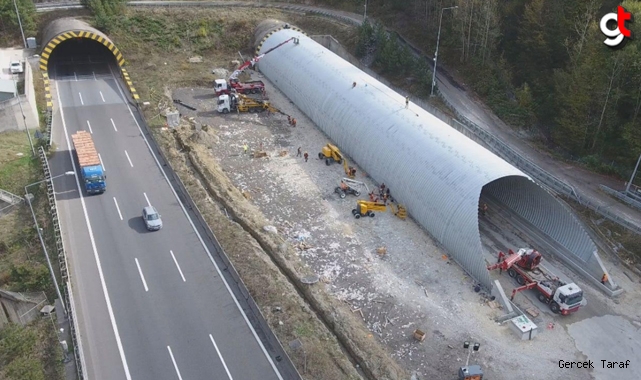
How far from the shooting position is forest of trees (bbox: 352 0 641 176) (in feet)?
135

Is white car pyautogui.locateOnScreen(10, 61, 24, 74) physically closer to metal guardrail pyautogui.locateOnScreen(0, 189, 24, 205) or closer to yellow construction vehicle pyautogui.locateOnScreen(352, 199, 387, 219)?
metal guardrail pyautogui.locateOnScreen(0, 189, 24, 205)

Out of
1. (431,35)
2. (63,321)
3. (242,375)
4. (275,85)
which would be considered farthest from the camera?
(431,35)

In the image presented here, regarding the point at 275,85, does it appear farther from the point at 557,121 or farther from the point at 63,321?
the point at 63,321

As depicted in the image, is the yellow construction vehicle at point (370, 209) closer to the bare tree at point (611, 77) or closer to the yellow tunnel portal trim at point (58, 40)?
the bare tree at point (611, 77)

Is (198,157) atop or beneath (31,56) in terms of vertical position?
beneath

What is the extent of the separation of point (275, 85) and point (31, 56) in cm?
2906

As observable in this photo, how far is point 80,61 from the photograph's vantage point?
202ft

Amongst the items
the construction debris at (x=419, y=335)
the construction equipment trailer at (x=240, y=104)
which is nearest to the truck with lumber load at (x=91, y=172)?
the construction equipment trailer at (x=240, y=104)

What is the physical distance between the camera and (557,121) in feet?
150

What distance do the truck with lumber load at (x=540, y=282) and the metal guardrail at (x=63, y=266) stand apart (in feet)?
76.6

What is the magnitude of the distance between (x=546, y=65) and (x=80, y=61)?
55326 mm

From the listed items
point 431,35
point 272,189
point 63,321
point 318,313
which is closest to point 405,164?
point 272,189

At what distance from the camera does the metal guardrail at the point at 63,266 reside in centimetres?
2288

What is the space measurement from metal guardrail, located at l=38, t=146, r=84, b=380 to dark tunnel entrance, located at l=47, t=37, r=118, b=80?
64.7 feet
